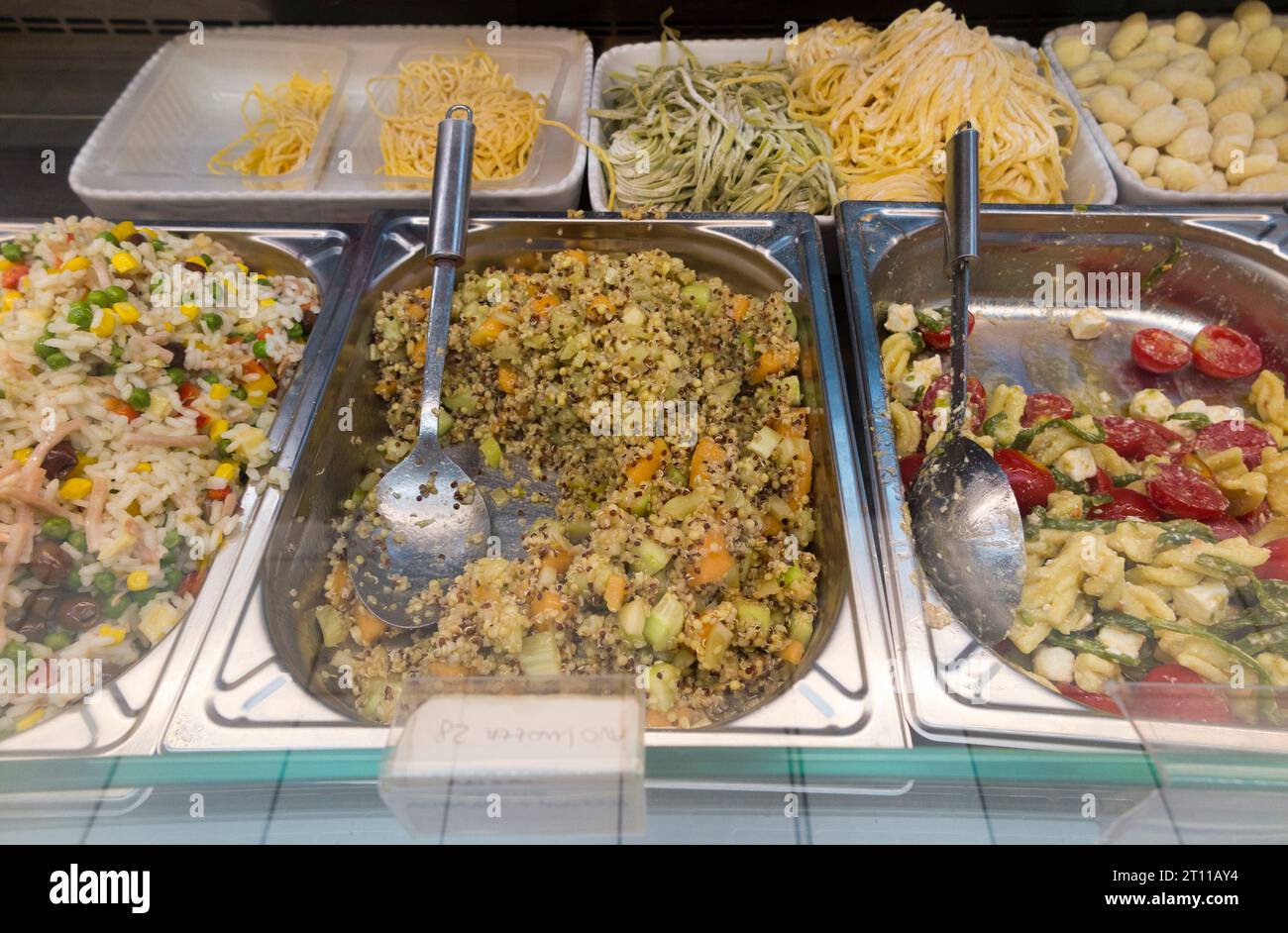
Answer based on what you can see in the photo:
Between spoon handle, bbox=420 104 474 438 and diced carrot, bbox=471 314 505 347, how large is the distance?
87 millimetres

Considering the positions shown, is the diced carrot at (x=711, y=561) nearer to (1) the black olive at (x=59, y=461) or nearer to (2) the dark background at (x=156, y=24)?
(1) the black olive at (x=59, y=461)

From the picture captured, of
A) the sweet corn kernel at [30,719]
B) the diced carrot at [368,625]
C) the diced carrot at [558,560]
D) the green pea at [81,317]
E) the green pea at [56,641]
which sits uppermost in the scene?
the green pea at [81,317]

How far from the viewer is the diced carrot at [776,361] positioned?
2002 mm

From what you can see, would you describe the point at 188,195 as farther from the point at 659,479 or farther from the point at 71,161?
the point at 659,479

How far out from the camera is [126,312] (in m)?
1.83

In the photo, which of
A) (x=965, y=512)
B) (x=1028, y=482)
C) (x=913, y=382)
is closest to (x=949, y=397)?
(x=913, y=382)

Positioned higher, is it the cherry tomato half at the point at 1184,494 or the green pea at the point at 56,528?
the green pea at the point at 56,528

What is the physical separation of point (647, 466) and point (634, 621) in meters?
0.45

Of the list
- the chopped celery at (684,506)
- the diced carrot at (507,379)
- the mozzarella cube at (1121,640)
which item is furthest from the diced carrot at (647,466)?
the mozzarella cube at (1121,640)

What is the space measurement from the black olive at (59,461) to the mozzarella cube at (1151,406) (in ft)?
9.46

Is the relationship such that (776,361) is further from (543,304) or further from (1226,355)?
(1226,355)

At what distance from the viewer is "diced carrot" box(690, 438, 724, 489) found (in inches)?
70.1

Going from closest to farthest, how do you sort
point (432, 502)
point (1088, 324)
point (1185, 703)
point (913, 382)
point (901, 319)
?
point (1185, 703) → point (432, 502) → point (913, 382) → point (901, 319) → point (1088, 324)
